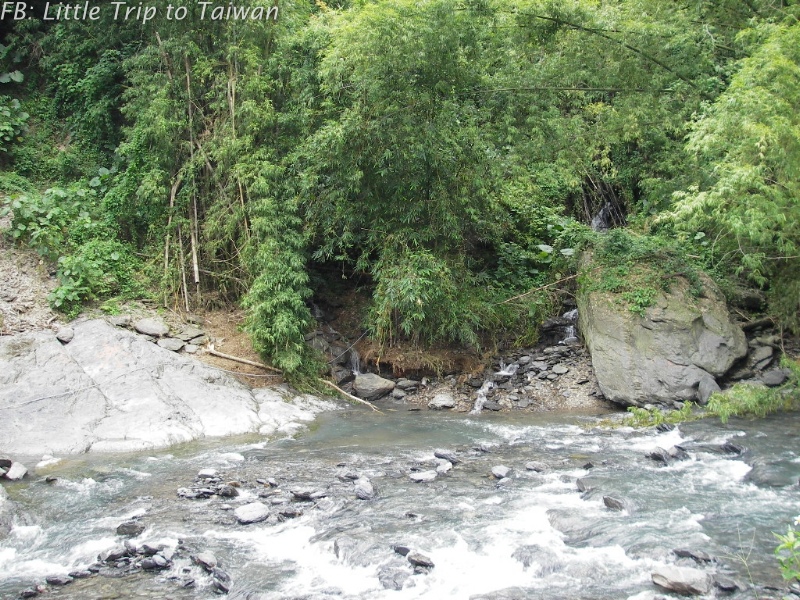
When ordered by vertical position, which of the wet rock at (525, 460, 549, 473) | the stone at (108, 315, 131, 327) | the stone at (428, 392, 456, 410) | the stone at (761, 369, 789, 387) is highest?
the stone at (108, 315, 131, 327)

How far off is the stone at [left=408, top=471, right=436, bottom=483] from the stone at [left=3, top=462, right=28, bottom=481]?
13.6ft

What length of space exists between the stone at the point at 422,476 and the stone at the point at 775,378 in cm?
645

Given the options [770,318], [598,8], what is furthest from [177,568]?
[598,8]

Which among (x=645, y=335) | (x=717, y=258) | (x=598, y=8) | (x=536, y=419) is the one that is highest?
(x=598, y=8)

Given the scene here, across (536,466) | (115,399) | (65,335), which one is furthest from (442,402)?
(65,335)

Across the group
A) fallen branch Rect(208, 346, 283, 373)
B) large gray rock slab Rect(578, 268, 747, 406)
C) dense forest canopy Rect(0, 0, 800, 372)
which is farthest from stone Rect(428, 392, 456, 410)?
fallen branch Rect(208, 346, 283, 373)

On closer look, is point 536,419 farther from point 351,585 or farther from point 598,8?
point 598,8

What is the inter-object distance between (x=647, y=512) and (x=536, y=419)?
13.6ft

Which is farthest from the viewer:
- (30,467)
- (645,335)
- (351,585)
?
(645,335)

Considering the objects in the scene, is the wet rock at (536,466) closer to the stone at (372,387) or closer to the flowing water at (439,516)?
the flowing water at (439,516)

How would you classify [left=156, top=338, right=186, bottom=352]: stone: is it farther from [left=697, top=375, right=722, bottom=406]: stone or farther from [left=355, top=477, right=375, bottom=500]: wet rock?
[left=697, top=375, right=722, bottom=406]: stone

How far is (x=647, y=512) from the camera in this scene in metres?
5.88

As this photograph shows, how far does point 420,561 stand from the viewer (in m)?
4.86

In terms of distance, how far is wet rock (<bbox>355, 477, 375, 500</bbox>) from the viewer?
645 cm
